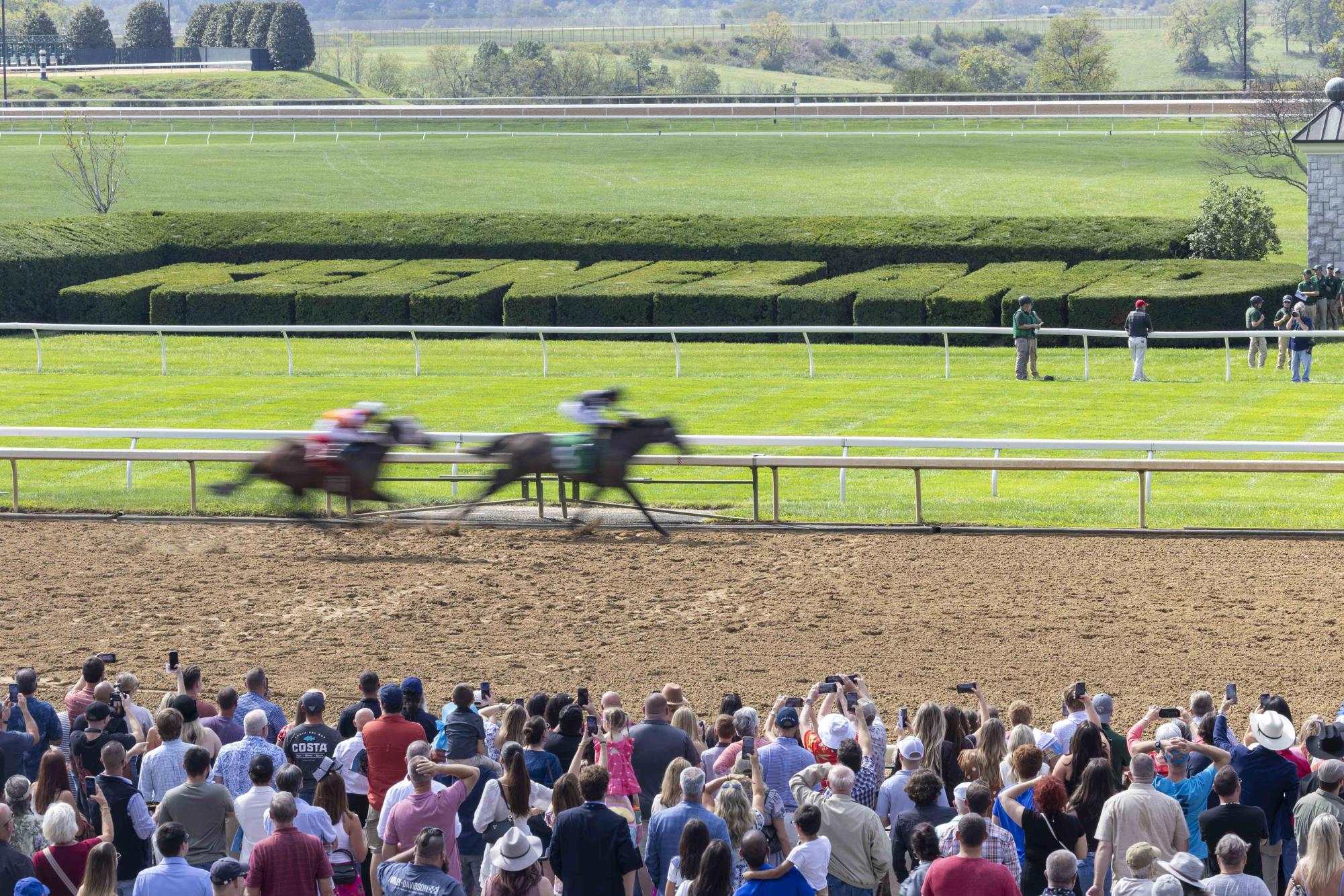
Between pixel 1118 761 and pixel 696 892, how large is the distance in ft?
7.47

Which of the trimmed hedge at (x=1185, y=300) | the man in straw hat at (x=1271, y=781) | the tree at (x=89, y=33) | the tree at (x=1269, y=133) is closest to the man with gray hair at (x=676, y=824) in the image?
the man in straw hat at (x=1271, y=781)

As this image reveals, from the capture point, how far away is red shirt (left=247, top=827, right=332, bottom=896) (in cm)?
535

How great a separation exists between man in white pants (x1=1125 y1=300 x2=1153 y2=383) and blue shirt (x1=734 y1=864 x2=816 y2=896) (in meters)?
13.1

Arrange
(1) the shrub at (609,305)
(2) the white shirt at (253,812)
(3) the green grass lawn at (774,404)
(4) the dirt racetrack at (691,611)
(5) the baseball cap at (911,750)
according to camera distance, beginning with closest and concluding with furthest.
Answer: (2) the white shirt at (253,812)
(5) the baseball cap at (911,750)
(4) the dirt racetrack at (691,611)
(3) the green grass lawn at (774,404)
(1) the shrub at (609,305)

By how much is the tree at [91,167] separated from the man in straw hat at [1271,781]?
98.3 feet

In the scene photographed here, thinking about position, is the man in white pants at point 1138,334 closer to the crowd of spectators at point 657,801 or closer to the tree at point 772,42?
the crowd of spectators at point 657,801

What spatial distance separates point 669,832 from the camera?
17.9 ft

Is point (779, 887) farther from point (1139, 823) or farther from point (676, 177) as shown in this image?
point (676, 177)

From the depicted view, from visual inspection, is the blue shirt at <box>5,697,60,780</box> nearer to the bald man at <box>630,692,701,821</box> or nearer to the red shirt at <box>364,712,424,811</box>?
the red shirt at <box>364,712,424,811</box>

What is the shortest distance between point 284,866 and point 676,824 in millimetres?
1298

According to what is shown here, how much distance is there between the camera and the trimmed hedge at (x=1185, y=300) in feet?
67.8

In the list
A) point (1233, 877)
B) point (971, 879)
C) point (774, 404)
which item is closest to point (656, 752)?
point (971, 879)

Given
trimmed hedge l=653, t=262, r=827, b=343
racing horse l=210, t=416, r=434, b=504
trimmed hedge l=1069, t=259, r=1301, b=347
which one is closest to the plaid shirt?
racing horse l=210, t=416, r=434, b=504

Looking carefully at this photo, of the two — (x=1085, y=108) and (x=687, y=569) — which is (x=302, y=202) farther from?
(x=687, y=569)
